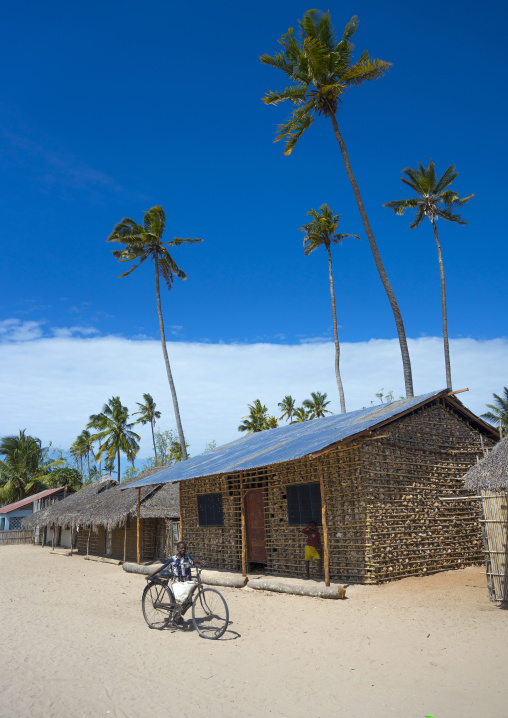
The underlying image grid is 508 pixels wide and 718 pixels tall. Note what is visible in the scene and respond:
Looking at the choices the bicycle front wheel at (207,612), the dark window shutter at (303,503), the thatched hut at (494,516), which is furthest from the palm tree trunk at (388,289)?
the bicycle front wheel at (207,612)

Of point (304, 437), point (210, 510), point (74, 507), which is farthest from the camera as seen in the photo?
point (74, 507)

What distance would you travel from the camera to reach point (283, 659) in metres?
6.54

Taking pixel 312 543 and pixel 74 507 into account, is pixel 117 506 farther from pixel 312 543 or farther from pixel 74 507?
pixel 312 543

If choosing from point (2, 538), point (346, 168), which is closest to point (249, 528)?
point (346, 168)

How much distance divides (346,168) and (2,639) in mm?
16402

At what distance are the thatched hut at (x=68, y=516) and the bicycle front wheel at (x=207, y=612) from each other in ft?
52.3

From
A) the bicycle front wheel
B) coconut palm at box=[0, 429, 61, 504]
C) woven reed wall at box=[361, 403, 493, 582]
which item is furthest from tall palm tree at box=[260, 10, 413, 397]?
coconut palm at box=[0, 429, 61, 504]

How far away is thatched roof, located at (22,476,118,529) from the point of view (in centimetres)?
2427

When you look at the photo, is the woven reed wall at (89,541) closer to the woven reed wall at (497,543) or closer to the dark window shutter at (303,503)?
the dark window shutter at (303,503)

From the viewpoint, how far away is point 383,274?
17953 mm

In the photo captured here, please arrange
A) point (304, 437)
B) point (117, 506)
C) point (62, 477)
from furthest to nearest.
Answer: point (62, 477) < point (117, 506) < point (304, 437)

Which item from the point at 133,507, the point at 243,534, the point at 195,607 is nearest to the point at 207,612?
the point at 195,607

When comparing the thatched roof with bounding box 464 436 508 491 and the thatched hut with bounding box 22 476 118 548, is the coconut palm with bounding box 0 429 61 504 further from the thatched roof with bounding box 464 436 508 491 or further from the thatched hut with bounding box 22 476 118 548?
the thatched roof with bounding box 464 436 508 491

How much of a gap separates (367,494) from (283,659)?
461 cm
